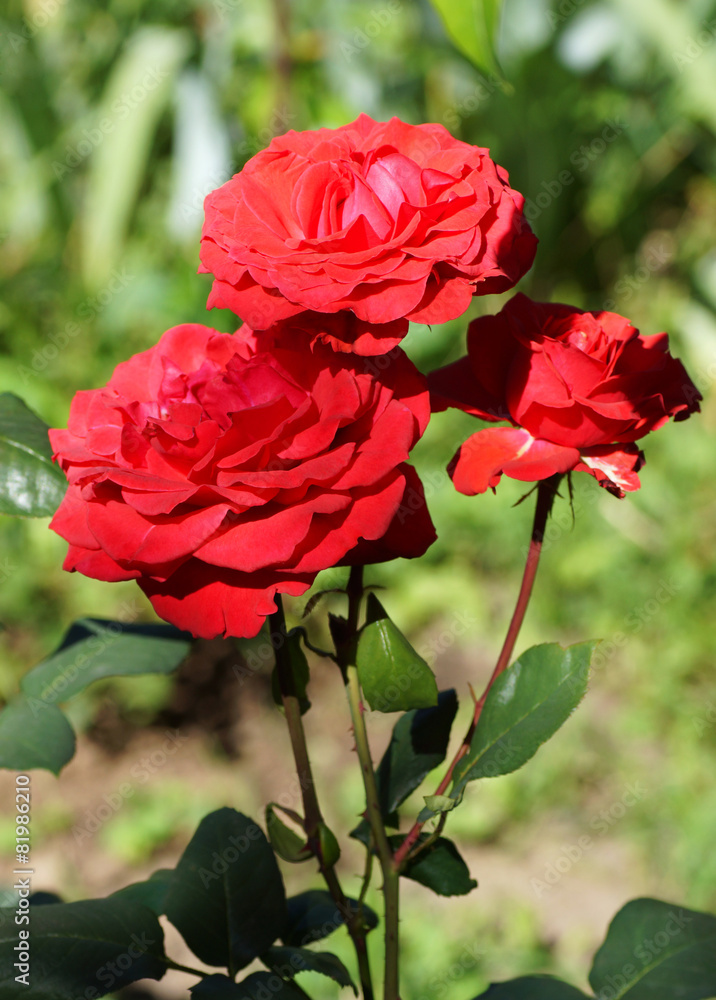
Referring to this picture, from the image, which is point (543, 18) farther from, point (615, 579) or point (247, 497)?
point (247, 497)

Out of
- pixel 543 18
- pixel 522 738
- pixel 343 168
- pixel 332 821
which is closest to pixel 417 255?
pixel 343 168

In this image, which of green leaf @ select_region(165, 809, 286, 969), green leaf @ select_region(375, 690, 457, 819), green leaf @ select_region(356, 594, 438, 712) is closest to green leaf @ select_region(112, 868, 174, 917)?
green leaf @ select_region(165, 809, 286, 969)

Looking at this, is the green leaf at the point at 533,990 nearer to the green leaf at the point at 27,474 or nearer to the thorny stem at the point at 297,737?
the thorny stem at the point at 297,737

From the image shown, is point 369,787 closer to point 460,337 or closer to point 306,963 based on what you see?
point 306,963

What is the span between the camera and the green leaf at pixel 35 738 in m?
0.58

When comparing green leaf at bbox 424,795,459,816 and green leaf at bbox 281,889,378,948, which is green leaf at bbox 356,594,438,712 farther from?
green leaf at bbox 281,889,378,948

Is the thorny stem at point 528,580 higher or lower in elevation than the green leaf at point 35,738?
higher

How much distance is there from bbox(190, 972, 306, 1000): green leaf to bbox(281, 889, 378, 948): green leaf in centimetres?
9

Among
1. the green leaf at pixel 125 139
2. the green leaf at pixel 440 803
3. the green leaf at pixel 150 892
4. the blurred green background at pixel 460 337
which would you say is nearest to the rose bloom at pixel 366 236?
the green leaf at pixel 440 803

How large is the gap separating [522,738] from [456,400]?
0.18m

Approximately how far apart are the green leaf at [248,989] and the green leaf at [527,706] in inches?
5.7

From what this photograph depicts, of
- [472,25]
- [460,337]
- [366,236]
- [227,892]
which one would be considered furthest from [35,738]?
[460,337]

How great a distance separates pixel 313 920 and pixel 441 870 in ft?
0.42

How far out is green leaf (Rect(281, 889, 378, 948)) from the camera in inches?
23.1
